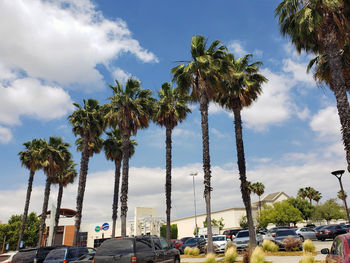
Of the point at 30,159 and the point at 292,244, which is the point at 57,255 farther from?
the point at 30,159

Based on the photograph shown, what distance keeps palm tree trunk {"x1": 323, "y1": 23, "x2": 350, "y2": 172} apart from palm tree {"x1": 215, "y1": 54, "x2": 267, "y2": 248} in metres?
8.98

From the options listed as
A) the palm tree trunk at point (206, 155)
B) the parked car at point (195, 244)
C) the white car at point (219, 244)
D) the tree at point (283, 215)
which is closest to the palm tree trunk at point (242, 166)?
the palm tree trunk at point (206, 155)

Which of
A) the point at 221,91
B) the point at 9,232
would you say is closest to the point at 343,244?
the point at 221,91

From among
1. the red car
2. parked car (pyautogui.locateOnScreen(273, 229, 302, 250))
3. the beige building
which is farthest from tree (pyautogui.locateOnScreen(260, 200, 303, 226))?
the red car

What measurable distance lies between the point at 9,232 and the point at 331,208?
250 ft

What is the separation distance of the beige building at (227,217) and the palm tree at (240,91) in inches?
2216

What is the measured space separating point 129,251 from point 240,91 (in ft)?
Answer: 58.0

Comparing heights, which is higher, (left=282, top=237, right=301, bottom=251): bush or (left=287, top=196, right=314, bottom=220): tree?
(left=287, top=196, right=314, bottom=220): tree

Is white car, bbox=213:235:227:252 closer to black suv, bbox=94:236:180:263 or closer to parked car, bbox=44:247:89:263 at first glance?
parked car, bbox=44:247:89:263

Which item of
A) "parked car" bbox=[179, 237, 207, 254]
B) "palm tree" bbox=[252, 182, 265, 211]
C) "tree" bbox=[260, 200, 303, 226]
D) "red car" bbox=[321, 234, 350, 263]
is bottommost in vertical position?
"parked car" bbox=[179, 237, 207, 254]

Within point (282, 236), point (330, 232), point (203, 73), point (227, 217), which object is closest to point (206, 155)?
point (203, 73)

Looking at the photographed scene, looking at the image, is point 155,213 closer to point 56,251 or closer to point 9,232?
point 9,232

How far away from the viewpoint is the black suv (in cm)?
1016

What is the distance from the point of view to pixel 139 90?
29.7m
